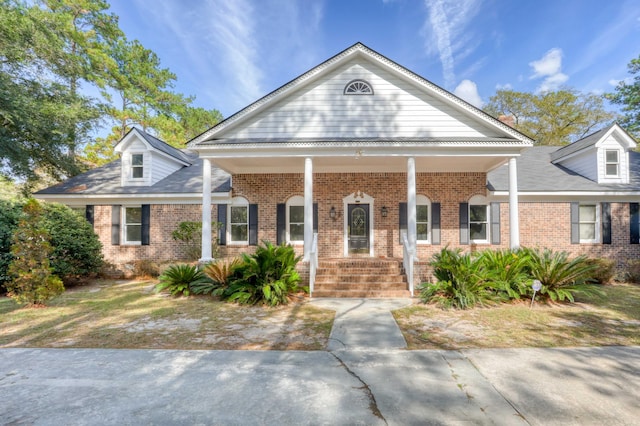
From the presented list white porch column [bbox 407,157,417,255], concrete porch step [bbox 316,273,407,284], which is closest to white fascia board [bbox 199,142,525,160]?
white porch column [bbox 407,157,417,255]

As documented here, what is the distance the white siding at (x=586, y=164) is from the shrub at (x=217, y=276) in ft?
43.7

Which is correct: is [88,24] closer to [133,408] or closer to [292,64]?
[292,64]

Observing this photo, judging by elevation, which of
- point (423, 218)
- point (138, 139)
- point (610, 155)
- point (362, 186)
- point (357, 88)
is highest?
point (357, 88)

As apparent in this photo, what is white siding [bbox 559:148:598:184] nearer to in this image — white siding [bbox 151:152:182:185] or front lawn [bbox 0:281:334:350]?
front lawn [bbox 0:281:334:350]

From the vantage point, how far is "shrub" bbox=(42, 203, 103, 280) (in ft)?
29.7

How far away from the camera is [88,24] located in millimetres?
20125

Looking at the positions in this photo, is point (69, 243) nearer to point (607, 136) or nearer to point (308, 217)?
point (308, 217)

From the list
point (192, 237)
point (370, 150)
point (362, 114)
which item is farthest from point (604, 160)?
point (192, 237)

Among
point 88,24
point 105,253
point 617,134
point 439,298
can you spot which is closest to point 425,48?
point 617,134

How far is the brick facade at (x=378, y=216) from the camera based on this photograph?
10.8 metres

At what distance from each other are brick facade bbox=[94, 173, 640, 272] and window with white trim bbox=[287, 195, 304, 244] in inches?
11.0

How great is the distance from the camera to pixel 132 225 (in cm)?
1174

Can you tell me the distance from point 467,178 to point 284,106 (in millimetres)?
7269

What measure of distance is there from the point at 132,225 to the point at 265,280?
7712 mm
